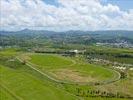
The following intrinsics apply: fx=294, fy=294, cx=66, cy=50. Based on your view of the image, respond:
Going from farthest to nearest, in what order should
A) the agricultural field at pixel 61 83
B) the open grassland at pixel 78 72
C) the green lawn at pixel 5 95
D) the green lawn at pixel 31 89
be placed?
the open grassland at pixel 78 72
the agricultural field at pixel 61 83
the green lawn at pixel 31 89
the green lawn at pixel 5 95

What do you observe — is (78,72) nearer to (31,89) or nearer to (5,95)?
(31,89)

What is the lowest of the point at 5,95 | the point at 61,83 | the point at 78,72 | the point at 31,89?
the point at 78,72

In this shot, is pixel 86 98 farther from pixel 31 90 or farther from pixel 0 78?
pixel 0 78

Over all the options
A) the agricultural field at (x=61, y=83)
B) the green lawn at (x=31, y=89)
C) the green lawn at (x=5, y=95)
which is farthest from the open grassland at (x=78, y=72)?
the green lawn at (x=5, y=95)

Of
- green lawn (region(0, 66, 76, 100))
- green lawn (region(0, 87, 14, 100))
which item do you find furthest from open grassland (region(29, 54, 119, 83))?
green lawn (region(0, 87, 14, 100))

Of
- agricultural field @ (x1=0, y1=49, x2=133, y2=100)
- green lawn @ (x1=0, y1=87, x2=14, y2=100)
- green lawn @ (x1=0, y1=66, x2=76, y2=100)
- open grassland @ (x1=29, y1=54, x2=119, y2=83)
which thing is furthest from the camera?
open grassland @ (x1=29, y1=54, x2=119, y2=83)

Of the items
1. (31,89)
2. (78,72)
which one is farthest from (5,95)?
(78,72)

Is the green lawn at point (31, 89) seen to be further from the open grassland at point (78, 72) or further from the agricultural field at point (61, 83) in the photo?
the open grassland at point (78, 72)

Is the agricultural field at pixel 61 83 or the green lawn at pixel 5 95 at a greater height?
the green lawn at pixel 5 95

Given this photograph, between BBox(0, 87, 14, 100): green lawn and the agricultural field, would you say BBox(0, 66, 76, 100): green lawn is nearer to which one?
the agricultural field

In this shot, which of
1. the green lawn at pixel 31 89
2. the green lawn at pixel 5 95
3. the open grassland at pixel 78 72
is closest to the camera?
the green lawn at pixel 5 95
